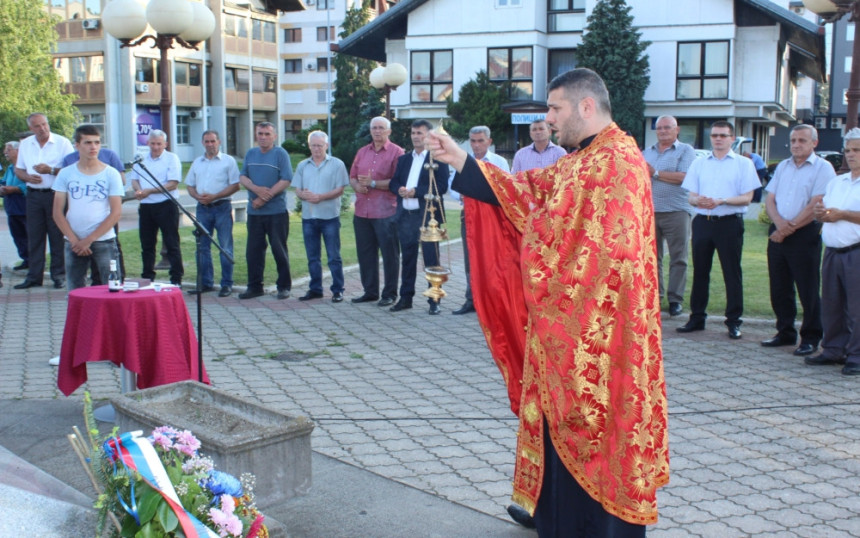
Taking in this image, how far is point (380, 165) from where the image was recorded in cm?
1031

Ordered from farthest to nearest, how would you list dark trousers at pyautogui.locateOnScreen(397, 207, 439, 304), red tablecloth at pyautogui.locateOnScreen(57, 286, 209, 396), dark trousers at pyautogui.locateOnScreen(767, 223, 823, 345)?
dark trousers at pyautogui.locateOnScreen(397, 207, 439, 304)
dark trousers at pyautogui.locateOnScreen(767, 223, 823, 345)
red tablecloth at pyautogui.locateOnScreen(57, 286, 209, 396)

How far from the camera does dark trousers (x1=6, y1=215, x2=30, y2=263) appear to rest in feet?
41.7

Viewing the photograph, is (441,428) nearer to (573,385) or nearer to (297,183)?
(573,385)

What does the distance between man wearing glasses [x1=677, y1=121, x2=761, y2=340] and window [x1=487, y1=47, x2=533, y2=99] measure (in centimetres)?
2964

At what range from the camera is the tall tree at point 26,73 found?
32062mm

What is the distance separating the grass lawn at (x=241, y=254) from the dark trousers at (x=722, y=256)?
5737 mm

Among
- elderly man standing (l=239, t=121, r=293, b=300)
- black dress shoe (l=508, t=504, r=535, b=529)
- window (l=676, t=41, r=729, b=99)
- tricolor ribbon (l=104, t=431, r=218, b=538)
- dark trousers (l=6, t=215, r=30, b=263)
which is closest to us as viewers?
tricolor ribbon (l=104, t=431, r=218, b=538)

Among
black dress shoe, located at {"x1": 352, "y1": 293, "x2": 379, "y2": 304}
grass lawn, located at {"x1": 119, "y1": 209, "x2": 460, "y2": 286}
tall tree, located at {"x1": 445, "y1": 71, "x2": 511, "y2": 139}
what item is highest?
tall tree, located at {"x1": 445, "y1": 71, "x2": 511, "y2": 139}

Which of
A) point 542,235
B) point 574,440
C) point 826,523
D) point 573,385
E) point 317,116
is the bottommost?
point 826,523

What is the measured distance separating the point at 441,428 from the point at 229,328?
4.03 m

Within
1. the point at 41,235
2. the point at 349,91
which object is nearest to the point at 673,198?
the point at 41,235

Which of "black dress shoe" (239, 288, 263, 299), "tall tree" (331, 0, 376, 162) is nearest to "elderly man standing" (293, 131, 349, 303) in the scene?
"black dress shoe" (239, 288, 263, 299)

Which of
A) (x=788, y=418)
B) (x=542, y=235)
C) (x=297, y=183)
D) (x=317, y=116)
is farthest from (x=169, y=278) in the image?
(x=317, y=116)

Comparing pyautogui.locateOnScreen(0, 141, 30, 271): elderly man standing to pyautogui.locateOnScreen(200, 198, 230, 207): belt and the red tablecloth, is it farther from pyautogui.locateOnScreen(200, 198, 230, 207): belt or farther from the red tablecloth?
the red tablecloth
